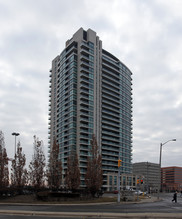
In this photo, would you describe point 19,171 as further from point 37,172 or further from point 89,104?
point 89,104

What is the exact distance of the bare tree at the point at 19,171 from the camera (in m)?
42.2

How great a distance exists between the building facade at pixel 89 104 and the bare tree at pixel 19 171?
71.0 meters

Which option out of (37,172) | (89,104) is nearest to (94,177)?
(37,172)

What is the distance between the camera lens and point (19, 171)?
42531mm

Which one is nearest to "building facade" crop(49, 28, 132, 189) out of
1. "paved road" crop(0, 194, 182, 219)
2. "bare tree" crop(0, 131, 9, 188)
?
"bare tree" crop(0, 131, 9, 188)

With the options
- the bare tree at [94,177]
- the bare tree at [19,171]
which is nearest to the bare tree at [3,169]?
the bare tree at [19,171]

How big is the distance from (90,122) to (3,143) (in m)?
78.7

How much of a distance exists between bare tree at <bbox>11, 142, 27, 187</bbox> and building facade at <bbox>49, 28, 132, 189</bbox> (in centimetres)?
7104

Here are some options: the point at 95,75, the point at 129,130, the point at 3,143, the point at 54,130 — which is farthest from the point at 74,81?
the point at 3,143

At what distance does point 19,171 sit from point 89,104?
82670mm

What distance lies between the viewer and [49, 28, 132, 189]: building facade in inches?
4751

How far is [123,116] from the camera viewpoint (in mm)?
143625

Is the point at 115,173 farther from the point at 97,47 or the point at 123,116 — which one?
the point at 97,47

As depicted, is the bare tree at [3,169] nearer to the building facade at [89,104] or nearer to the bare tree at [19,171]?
the bare tree at [19,171]
